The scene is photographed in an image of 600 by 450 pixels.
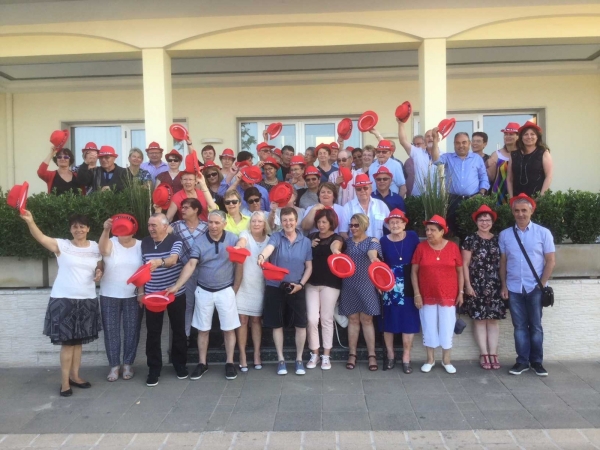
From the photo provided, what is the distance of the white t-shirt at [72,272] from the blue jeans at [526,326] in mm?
4263

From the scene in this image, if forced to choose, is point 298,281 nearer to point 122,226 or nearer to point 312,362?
point 312,362

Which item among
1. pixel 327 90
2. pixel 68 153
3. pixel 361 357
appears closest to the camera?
pixel 361 357

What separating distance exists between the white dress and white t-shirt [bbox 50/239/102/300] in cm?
149

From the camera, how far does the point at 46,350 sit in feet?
19.7

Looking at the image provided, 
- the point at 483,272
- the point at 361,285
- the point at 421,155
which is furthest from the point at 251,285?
the point at 421,155

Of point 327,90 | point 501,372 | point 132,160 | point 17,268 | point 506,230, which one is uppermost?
point 327,90

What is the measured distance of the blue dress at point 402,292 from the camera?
5523 mm

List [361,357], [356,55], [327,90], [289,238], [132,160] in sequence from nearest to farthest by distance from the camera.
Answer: [289,238] → [361,357] → [132,160] → [356,55] → [327,90]

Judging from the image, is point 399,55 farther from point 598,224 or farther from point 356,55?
point 598,224

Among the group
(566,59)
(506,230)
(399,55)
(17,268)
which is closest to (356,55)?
(399,55)

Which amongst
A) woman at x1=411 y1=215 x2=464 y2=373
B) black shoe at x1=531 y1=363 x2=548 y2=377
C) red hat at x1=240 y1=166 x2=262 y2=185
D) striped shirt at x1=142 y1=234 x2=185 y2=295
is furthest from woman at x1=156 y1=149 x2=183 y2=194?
black shoe at x1=531 y1=363 x2=548 y2=377

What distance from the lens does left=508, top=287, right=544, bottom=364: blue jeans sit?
540 cm

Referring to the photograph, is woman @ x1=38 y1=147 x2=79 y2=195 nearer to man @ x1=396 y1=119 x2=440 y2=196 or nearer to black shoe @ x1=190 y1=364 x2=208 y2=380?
black shoe @ x1=190 y1=364 x2=208 y2=380

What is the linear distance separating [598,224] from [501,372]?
6.65ft
